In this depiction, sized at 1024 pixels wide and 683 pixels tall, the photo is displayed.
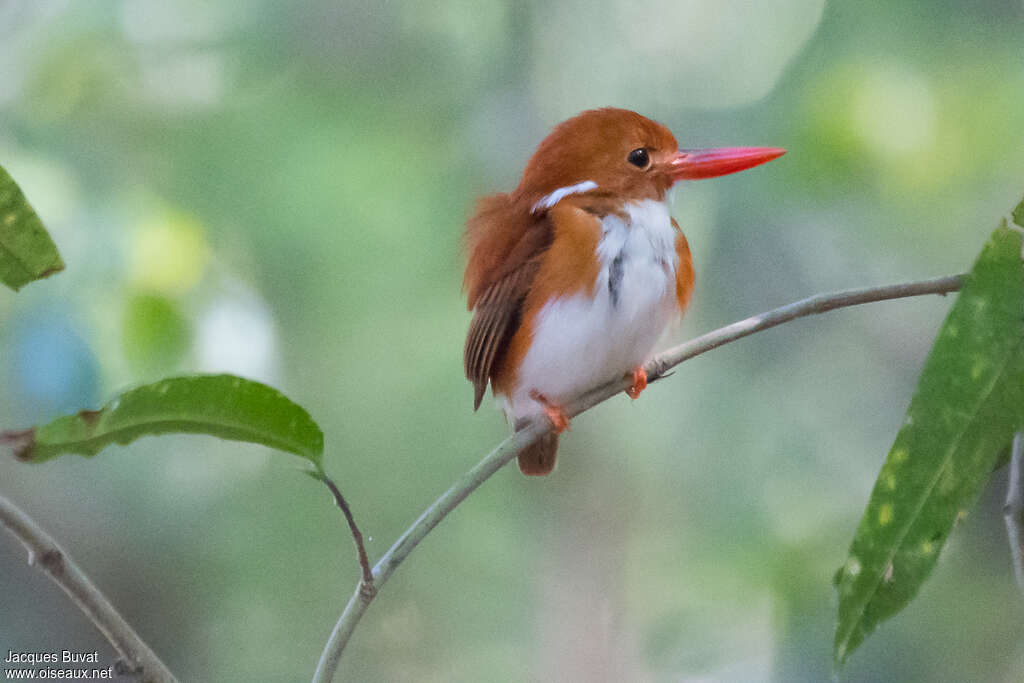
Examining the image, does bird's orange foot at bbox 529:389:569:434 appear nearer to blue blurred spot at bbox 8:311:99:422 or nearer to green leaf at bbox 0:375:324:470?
green leaf at bbox 0:375:324:470

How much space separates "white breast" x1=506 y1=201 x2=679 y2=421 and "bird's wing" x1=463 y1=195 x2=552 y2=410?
36mm

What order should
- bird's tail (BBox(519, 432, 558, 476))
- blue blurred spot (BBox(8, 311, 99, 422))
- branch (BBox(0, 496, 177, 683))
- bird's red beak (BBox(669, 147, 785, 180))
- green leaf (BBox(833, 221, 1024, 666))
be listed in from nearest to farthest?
1. branch (BBox(0, 496, 177, 683))
2. green leaf (BBox(833, 221, 1024, 666))
3. bird's red beak (BBox(669, 147, 785, 180))
4. bird's tail (BBox(519, 432, 558, 476))
5. blue blurred spot (BBox(8, 311, 99, 422))

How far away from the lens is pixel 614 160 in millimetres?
1084

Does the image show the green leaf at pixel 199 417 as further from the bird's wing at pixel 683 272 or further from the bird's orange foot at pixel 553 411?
the bird's wing at pixel 683 272

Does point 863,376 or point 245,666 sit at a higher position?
point 863,376

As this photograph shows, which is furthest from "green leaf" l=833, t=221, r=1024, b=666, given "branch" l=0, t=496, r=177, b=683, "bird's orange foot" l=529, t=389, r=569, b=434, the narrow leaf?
"bird's orange foot" l=529, t=389, r=569, b=434

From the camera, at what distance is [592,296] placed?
3.35 feet

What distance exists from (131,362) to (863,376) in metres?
1.34

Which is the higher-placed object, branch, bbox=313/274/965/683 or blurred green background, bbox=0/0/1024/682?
branch, bbox=313/274/965/683

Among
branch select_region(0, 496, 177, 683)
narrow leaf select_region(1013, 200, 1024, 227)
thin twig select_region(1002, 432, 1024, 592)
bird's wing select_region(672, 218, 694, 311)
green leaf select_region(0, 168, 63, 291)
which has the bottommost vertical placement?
bird's wing select_region(672, 218, 694, 311)

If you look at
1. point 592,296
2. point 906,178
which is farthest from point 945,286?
point 906,178

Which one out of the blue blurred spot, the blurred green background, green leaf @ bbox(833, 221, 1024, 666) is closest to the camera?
green leaf @ bbox(833, 221, 1024, 666)

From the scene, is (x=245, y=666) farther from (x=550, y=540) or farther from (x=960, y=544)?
(x=960, y=544)

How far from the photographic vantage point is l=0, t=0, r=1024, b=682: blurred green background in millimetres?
1929
